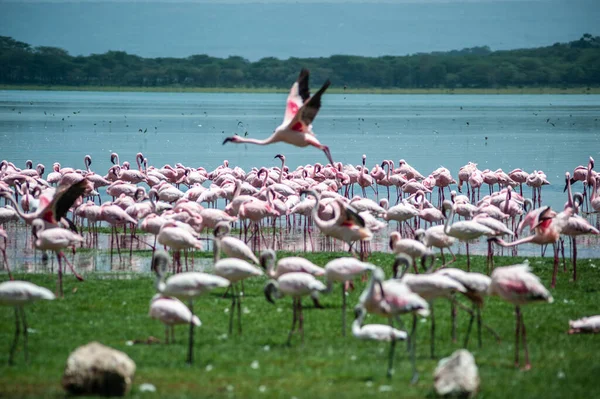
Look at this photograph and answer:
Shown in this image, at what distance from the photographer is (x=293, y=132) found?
13.8 m

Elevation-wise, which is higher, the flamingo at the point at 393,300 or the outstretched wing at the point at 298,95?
the outstretched wing at the point at 298,95

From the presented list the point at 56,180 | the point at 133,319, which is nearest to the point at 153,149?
the point at 56,180

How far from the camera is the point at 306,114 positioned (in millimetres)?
13258

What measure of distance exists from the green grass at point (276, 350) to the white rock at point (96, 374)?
0.16 meters

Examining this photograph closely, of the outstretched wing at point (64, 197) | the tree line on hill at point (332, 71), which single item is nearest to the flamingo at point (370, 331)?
the outstretched wing at point (64, 197)

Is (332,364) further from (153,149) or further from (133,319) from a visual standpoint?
(153,149)

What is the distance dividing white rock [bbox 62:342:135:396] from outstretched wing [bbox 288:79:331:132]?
561cm

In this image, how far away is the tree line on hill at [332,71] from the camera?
175000 millimetres

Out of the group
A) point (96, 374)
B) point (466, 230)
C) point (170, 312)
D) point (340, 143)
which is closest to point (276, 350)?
point (170, 312)

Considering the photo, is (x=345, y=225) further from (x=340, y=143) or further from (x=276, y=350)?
(x=340, y=143)

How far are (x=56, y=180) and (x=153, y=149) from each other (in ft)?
64.6

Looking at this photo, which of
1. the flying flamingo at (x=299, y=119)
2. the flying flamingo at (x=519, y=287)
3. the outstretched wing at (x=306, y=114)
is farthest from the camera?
the flying flamingo at (x=299, y=119)

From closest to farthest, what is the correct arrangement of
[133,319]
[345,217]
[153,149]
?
[133,319] < [345,217] < [153,149]

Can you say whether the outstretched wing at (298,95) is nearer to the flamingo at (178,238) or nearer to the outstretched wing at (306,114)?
the outstretched wing at (306,114)
